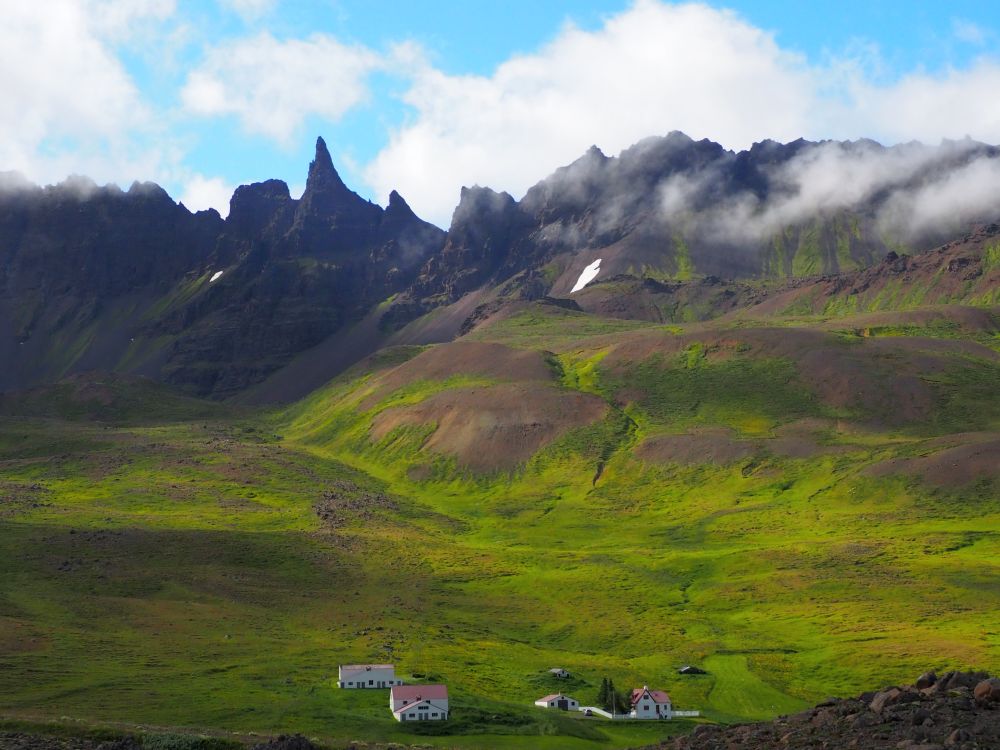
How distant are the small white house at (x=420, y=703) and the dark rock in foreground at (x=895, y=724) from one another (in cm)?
2969

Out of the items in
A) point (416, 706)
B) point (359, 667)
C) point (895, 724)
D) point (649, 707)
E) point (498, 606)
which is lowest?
point (649, 707)

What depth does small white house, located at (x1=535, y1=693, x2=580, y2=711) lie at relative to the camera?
300ft

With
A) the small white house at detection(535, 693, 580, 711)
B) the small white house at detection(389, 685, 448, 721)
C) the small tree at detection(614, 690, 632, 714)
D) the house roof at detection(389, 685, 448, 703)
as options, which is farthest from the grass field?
the small tree at detection(614, 690, 632, 714)

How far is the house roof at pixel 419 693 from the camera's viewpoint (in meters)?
82.4

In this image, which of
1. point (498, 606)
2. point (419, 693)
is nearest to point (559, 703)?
point (419, 693)

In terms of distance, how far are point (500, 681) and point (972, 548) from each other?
274 feet

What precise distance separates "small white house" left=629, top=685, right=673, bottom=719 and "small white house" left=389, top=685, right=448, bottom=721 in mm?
15120

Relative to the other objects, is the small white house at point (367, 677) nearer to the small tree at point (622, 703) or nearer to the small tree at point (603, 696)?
the small tree at point (603, 696)

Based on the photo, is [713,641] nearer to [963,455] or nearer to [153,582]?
[153,582]

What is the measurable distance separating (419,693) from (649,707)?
1777 cm

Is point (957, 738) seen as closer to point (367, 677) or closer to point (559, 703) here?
point (559, 703)

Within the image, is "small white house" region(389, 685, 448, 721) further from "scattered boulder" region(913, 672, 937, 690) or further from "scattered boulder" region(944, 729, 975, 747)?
"scattered boulder" region(944, 729, 975, 747)

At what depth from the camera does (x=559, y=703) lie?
91.4 metres

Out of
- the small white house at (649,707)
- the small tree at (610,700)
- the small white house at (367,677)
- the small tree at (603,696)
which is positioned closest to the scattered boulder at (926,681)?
the small white house at (649,707)
